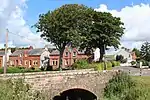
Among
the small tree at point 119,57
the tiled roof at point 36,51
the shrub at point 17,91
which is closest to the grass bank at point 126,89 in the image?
the shrub at point 17,91

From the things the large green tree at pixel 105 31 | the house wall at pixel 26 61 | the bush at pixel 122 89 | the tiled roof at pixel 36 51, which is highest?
the large green tree at pixel 105 31

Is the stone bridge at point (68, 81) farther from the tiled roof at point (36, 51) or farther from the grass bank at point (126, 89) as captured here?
the tiled roof at point (36, 51)

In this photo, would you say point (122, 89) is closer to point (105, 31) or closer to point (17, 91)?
point (17, 91)

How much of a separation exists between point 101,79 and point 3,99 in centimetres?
1756

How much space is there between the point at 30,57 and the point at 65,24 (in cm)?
3031

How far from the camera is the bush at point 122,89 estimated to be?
3422 centimetres

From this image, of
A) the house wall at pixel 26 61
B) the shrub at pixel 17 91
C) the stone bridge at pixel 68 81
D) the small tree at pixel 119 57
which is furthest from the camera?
the small tree at pixel 119 57

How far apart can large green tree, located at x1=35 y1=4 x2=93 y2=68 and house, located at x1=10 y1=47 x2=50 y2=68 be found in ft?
77.0

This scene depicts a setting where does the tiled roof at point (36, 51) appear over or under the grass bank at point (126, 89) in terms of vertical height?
over

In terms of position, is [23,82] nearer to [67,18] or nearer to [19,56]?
[67,18]

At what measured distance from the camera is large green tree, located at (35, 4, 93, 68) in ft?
207

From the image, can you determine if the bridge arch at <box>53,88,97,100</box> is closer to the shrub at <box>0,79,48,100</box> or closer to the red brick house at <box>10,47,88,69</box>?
the shrub at <box>0,79,48,100</box>

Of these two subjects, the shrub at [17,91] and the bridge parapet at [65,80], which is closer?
the shrub at [17,91]

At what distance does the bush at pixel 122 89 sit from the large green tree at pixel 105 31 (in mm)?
31343
